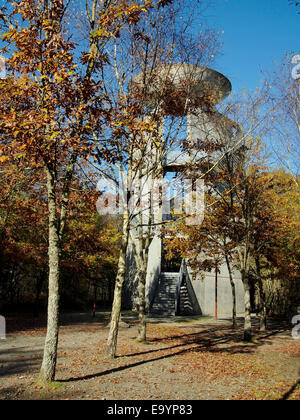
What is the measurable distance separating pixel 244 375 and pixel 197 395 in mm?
2366

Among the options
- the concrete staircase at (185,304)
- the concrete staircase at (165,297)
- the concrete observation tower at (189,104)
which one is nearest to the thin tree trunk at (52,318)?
the concrete observation tower at (189,104)

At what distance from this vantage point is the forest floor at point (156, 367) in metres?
6.36

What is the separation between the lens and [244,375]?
26.9ft

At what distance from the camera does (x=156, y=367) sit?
8617 mm

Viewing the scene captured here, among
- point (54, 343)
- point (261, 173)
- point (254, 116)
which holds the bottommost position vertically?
point (54, 343)

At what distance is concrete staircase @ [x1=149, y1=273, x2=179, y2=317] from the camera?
23.3 meters

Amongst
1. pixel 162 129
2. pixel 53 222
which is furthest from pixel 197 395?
pixel 162 129

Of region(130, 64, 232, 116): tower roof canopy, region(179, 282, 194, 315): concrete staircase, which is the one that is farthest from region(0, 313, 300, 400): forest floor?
region(179, 282, 194, 315): concrete staircase

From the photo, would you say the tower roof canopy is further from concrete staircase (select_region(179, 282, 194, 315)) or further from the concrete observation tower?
concrete staircase (select_region(179, 282, 194, 315))

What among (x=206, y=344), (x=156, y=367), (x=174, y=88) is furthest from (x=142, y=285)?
(x=174, y=88)

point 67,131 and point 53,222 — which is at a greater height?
point 67,131

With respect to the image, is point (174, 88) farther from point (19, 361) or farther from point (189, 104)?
point (19, 361)

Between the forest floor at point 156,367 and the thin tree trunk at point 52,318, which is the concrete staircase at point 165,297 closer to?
the forest floor at point 156,367
